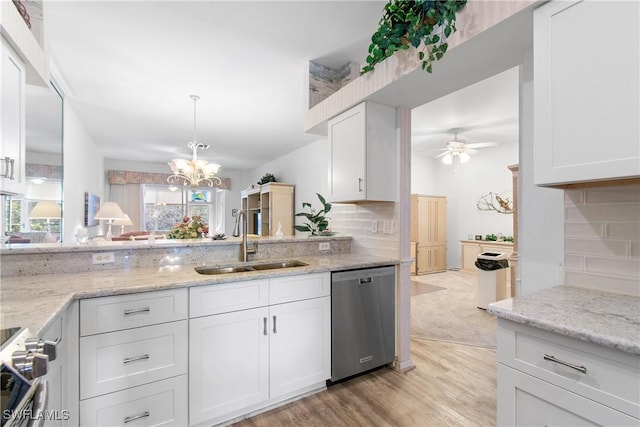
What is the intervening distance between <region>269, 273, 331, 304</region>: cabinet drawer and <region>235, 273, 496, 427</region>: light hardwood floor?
2.33ft

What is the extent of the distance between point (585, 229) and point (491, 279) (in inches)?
113

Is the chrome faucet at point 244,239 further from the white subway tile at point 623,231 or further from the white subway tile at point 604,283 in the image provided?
the white subway tile at point 623,231

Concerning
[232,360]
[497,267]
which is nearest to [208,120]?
[232,360]

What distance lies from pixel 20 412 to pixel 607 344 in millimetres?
1506

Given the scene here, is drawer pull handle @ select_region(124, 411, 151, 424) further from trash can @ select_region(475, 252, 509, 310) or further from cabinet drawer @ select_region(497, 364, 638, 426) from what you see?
trash can @ select_region(475, 252, 509, 310)

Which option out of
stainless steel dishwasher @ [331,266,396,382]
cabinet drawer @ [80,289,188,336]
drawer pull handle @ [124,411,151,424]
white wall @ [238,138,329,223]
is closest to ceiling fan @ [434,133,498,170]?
white wall @ [238,138,329,223]

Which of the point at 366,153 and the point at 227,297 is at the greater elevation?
the point at 366,153

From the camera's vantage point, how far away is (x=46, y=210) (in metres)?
2.71

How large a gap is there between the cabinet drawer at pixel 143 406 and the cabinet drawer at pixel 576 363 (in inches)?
62.8

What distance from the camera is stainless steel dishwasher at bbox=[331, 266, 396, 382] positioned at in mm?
2076

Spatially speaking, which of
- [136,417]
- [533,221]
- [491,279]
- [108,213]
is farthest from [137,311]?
[491,279]

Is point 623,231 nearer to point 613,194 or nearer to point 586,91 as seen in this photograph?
point 613,194

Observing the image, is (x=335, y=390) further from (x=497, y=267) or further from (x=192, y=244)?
(x=497, y=267)

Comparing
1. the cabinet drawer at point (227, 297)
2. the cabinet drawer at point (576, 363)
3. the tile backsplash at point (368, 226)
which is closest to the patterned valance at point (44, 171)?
the cabinet drawer at point (227, 297)
